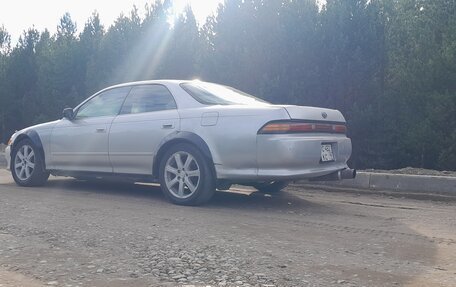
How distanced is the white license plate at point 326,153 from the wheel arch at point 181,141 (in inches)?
44.7

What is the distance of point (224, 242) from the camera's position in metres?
4.15

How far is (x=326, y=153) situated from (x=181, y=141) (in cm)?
156

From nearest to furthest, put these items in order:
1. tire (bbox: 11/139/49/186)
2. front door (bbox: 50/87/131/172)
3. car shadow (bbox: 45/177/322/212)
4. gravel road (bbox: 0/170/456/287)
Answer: gravel road (bbox: 0/170/456/287) → car shadow (bbox: 45/177/322/212) → front door (bbox: 50/87/131/172) → tire (bbox: 11/139/49/186)

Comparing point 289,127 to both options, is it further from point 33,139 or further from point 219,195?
point 33,139

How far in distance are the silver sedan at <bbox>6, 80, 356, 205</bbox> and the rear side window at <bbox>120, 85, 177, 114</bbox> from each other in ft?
0.05

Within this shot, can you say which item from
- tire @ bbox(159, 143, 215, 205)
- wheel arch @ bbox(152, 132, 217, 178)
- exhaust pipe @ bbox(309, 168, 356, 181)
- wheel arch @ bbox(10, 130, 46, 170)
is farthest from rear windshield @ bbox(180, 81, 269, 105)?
wheel arch @ bbox(10, 130, 46, 170)

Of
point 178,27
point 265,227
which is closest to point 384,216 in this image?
point 265,227

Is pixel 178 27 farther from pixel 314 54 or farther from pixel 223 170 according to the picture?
pixel 223 170

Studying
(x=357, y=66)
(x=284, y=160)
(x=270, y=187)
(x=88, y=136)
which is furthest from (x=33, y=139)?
(x=357, y=66)

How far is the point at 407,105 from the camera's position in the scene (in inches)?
421

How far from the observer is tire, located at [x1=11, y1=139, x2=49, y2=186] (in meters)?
7.52

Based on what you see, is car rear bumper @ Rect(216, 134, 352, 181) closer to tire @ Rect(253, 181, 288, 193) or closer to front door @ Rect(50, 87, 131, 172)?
tire @ Rect(253, 181, 288, 193)

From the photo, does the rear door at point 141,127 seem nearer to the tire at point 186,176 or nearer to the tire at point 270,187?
the tire at point 186,176

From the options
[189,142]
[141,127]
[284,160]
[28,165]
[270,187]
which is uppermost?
[141,127]
